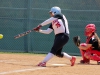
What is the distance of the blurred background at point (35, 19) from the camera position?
566 inches

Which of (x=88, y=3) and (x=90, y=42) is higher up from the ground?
(x=88, y=3)

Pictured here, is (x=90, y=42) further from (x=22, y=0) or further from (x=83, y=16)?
(x=22, y=0)

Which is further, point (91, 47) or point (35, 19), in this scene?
point (35, 19)

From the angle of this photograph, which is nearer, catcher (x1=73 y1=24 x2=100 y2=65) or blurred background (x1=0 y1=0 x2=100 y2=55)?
catcher (x1=73 y1=24 x2=100 y2=65)

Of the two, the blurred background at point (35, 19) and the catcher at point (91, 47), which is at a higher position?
the blurred background at point (35, 19)

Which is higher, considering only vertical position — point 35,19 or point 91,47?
point 35,19

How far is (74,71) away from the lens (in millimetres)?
8141

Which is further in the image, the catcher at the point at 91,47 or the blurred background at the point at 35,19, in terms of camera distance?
the blurred background at the point at 35,19

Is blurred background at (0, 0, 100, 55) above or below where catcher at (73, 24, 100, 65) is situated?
above

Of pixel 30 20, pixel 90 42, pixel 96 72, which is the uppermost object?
pixel 30 20

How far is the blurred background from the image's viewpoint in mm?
14375

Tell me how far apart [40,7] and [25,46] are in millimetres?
1706

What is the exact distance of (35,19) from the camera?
48.2 feet

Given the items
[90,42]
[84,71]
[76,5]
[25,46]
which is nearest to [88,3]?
→ [76,5]
